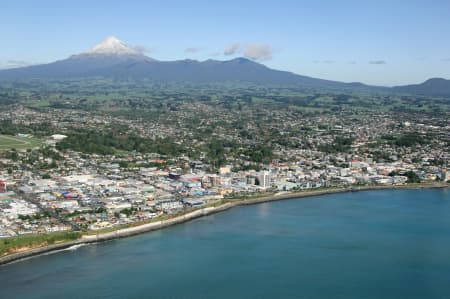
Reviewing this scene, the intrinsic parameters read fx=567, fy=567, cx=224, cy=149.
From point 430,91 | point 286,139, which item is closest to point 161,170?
point 286,139

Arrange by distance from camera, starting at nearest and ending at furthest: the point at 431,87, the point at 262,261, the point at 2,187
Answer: the point at 262,261
the point at 2,187
the point at 431,87

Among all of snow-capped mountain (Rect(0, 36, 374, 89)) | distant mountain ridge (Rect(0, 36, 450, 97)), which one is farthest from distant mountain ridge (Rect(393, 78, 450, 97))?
snow-capped mountain (Rect(0, 36, 374, 89))

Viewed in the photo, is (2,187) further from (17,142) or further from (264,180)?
(17,142)

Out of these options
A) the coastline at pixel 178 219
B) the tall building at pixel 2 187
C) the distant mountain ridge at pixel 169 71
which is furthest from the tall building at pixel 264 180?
the distant mountain ridge at pixel 169 71

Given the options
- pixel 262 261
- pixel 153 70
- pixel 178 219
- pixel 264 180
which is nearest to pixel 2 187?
pixel 178 219

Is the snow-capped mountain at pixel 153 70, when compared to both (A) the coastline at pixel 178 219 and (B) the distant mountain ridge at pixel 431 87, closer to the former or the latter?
(B) the distant mountain ridge at pixel 431 87
